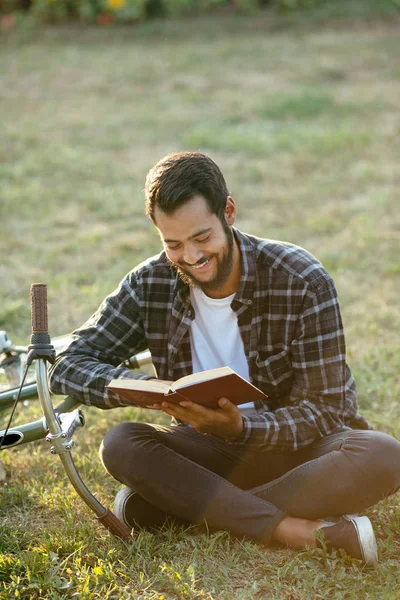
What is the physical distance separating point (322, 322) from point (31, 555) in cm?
136

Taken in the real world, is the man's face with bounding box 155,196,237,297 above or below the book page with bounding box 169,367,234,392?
above

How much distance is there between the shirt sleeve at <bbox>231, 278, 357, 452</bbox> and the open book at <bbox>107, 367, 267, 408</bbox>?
316mm

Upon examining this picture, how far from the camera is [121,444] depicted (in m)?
3.13

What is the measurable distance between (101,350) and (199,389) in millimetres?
818

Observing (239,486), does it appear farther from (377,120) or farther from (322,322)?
(377,120)

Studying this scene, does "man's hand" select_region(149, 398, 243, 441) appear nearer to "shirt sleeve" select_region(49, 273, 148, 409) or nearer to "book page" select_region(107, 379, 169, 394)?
"book page" select_region(107, 379, 169, 394)

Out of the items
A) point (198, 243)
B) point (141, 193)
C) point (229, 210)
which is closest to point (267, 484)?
point (198, 243)

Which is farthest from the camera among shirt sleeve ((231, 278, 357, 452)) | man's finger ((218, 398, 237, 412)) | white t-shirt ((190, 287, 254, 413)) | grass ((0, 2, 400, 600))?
white t-shirt ((190, 287, 254, 413))

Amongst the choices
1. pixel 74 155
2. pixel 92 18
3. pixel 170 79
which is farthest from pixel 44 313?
pixel 92 18

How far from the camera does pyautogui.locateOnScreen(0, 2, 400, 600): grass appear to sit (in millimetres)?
2930

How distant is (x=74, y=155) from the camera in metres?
8.85

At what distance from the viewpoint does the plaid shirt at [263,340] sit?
313 cm

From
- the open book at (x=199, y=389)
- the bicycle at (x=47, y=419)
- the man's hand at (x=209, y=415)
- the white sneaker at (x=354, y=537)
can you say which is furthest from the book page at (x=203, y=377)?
the white sneaker at (x=354, y=537)

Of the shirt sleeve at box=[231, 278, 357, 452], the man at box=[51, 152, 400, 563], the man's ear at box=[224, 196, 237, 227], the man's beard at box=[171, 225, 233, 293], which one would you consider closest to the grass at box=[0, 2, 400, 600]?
the man at box=[51, 152, 400, 563]
